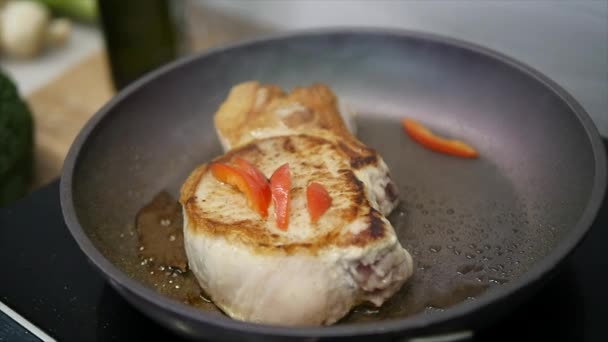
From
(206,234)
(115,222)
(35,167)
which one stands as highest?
(206,234)

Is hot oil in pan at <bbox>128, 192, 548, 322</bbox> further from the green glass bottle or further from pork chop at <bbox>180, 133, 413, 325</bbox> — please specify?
the green glass bottle

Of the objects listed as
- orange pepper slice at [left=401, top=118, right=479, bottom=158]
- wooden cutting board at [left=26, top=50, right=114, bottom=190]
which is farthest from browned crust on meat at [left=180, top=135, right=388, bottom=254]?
wooden cutting board at [left=26, top=50, right=114, bottom=190]

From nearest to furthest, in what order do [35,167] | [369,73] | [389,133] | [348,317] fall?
[348,317] → [389,133] → [369,73] → [35,167]

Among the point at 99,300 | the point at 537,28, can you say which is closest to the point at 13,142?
the point at 99,300

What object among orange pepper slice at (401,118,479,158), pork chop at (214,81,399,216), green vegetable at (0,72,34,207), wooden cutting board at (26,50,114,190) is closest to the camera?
pork chop at (214,81,399,216)

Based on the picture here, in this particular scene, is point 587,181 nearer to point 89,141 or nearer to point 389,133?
point 389,133

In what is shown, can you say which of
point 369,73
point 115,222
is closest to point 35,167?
point 115,222

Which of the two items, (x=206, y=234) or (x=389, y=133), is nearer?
(x=206, y=234)

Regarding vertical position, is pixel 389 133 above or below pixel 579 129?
below

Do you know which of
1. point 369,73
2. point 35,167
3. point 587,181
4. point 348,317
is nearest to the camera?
point 348,317
